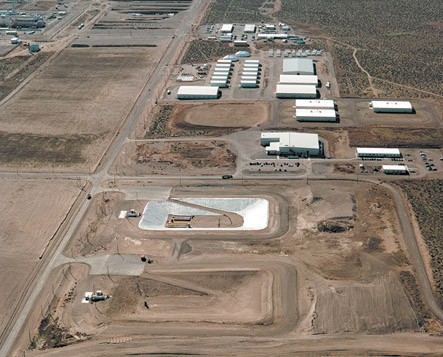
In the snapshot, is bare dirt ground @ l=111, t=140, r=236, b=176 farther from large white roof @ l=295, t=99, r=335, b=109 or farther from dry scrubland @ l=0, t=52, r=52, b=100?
dry scrubland @ l=0, t=52, r=52, b=100

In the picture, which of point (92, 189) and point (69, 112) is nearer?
point (92, 189)

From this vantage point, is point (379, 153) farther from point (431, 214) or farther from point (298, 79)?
point (298, 79)

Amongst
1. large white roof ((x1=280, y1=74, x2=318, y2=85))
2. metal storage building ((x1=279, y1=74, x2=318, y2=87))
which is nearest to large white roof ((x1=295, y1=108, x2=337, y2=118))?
metal storage building ((x1=279, y1=74, x2=318, y2=87))

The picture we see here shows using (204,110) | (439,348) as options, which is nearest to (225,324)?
(439,348)

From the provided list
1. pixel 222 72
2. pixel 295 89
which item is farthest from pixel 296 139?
pixel 222 72

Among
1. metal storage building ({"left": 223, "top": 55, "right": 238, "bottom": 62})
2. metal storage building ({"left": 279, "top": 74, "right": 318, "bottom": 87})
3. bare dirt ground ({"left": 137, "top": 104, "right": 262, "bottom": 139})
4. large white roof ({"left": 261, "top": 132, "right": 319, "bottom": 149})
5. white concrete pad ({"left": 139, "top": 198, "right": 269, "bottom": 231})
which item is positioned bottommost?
white concrete pad ({"left": 139, "top": 198, "right": 269, "bottom": 231})

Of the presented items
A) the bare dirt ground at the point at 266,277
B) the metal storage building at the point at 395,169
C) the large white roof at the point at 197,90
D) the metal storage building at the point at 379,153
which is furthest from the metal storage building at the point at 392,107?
the large white roof at the point at 197,90

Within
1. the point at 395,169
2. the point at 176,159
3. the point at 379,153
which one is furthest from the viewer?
the point at 176,159
